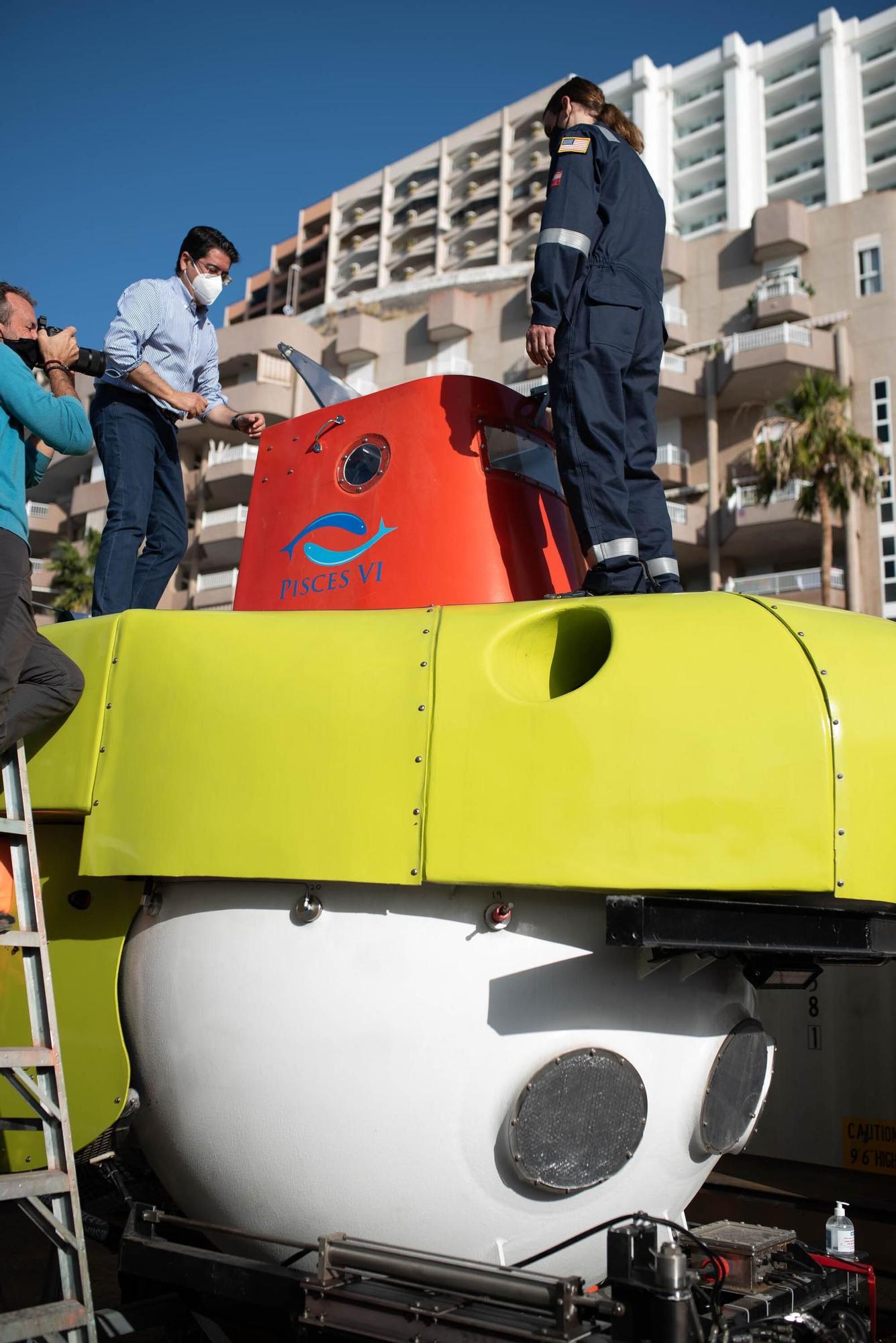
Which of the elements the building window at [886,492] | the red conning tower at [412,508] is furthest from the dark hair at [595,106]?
the building window at [886,492]

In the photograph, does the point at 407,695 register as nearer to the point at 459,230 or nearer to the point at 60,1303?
the point at 60,1303

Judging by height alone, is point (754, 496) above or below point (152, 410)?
above

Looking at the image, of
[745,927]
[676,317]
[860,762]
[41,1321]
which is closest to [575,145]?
[860,762]

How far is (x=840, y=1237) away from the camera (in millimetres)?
4043

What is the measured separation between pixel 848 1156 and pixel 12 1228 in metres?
6.45

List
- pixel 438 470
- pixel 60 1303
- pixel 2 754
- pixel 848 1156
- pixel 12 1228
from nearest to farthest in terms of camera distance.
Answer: pixel 60 1303, pixel 2 754, pixel 438 470, pixel 12 1228, pixel 848 1156

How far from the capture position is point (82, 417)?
4020 millimetres

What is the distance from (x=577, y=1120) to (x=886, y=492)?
115 feet

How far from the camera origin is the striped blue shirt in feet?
16.4

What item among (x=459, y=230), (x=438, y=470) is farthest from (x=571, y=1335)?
(x=459, y=230)

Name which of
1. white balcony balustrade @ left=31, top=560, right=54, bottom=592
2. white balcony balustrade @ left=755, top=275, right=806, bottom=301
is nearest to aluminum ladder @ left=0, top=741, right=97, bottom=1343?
white balcony balustrade @ left=755, top=275, right=806, bottom=301

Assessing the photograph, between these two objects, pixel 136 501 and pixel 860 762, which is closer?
pixel 860 762

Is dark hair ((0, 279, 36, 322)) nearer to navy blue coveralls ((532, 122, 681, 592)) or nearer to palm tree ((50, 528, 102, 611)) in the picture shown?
navy blue coveralls ((532, 122, 681, 592))

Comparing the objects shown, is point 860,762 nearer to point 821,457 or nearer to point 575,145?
point 575,145
